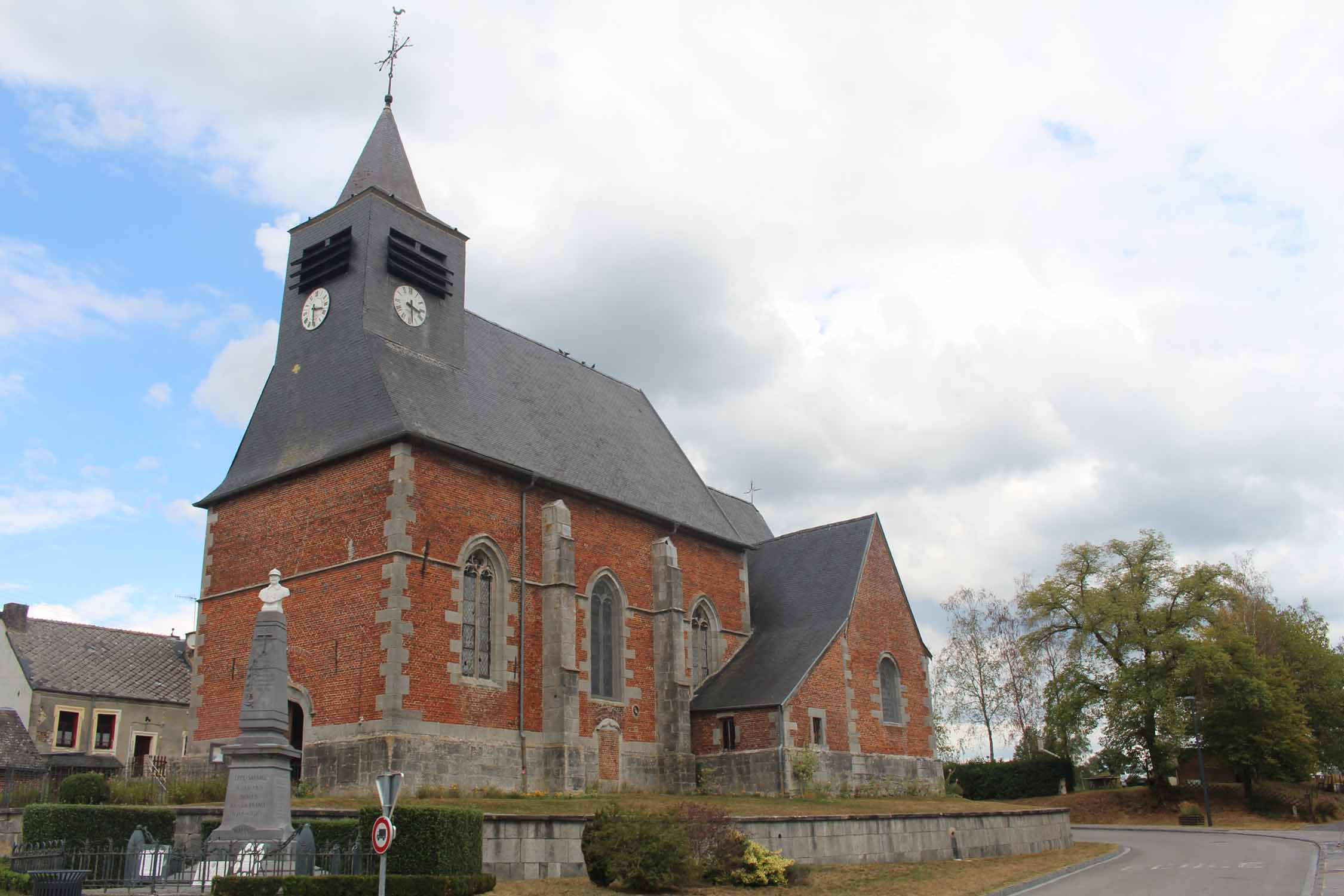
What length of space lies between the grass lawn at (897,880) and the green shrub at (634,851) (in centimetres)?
33

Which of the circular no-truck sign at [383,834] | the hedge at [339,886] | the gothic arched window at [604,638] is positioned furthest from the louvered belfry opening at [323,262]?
the circular no-truck sign at [383,834]

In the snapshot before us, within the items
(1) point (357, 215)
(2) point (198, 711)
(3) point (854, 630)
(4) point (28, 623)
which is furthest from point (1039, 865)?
(4) point (28, 623)

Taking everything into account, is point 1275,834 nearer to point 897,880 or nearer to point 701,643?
point 701,643

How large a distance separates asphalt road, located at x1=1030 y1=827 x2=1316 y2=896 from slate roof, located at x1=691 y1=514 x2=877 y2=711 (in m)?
8.97

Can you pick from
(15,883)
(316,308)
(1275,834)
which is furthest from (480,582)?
(1275,834)

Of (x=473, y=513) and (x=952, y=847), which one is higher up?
(x=473, y=513)

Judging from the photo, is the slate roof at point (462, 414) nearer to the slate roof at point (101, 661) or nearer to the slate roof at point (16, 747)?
the slate roof at point (16, 747)

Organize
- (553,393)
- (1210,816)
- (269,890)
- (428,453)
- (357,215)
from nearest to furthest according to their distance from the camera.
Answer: (269,890), (428,453), (357,215), (553,393), (1210,816)

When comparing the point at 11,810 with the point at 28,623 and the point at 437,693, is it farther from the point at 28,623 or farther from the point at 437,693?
the point at 28,623

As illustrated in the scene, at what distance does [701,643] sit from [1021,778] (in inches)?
851

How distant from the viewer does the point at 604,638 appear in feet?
89.0

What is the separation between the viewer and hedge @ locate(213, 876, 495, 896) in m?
12.6

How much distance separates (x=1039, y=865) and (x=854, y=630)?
31.1 feet

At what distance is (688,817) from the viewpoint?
17.3 meters
